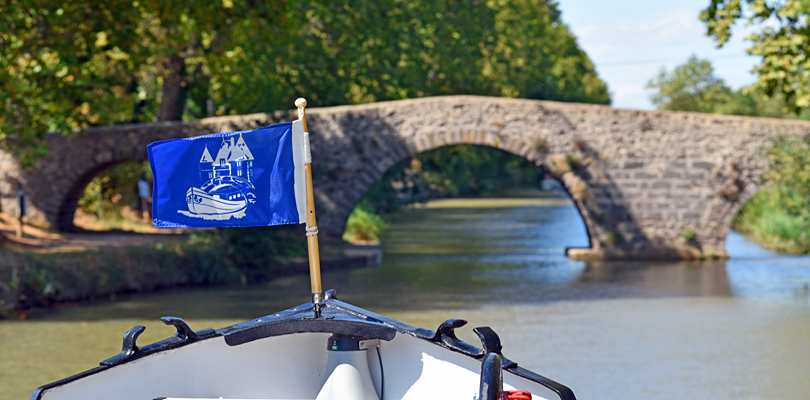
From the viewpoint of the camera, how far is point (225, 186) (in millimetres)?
4871

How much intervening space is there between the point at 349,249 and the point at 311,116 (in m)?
2.65

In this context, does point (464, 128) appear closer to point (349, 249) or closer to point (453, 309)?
point (349, 249)

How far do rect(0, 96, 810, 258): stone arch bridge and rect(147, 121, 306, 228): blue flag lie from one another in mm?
11887

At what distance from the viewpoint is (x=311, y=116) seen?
17312 millimetres

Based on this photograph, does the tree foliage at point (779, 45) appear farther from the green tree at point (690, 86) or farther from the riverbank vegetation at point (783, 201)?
the green tree at point (690, 86)

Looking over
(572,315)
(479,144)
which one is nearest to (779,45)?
(572,315)

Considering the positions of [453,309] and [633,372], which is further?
[453,309]

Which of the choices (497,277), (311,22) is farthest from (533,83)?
→ (497,277)

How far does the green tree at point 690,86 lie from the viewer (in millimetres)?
64394

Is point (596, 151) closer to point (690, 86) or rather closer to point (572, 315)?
point (572, 315)

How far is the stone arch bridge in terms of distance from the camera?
673 inches

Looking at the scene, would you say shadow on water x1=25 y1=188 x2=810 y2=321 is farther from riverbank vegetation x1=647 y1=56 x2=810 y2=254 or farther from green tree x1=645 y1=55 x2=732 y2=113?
green tree x1=645 y1=55 x2=732 y2=113

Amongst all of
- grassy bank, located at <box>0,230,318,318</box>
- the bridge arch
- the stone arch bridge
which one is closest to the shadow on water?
grassy bank, located at <box>0,230,318,318</box>

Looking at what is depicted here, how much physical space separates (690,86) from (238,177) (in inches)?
2795
